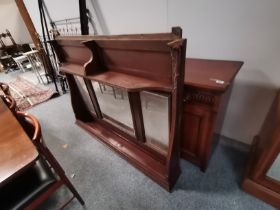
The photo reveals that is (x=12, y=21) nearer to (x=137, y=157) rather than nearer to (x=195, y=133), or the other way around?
(x=137, y=157)

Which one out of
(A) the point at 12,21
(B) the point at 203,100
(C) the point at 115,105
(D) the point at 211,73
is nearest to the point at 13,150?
(C) the point at 115,105

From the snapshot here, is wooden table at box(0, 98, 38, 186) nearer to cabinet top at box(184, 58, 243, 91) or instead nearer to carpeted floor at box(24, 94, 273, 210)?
carpeted floor at box(24, 94, 273, 210)

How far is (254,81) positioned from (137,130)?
3.20ft

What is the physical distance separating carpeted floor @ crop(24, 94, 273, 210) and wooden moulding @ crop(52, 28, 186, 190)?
92mm

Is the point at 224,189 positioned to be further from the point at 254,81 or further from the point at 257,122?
the point at 254,81

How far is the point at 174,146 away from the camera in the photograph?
41.3 inches

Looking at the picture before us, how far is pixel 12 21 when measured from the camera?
18.5ft

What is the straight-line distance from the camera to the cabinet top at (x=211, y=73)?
86 cm

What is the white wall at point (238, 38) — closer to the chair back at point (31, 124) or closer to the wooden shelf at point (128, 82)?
the wooden shelf at point (128, 82)

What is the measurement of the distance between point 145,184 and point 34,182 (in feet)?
2.62

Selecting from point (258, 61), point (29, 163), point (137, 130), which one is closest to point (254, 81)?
point (258, 61)

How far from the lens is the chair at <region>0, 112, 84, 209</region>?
0.87m

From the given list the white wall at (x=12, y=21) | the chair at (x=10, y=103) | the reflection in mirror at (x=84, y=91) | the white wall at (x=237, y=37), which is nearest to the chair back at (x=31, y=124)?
the chair at (x=10, y=103)

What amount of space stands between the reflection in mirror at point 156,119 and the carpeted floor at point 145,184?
305 mm
